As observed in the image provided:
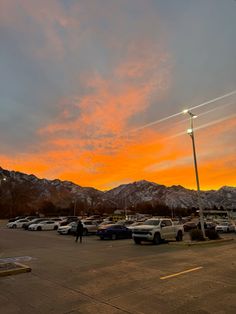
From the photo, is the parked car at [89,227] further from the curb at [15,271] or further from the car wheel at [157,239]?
the curb at [15,271]

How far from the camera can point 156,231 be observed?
21109 millimetres

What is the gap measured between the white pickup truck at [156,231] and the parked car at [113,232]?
4.76m

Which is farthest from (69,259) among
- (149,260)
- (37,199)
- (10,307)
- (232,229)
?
(37,199)

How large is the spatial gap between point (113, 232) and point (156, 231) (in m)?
6.26

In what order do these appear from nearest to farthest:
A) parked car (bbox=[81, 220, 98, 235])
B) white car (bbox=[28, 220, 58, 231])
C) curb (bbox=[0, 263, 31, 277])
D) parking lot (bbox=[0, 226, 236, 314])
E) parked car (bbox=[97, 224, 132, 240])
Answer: parking lot (bbox=[0, 226, 236, 314]) → curb (bbox=[0, 263, 31, 277]) → parked car (bbox=[97, 224, 132, 240]) → parked car (bbox=[81, 220, 98, 235]) → white car (bbox=[28, 220, 58, 231])

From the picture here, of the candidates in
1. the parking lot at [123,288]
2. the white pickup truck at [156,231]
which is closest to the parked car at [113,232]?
the white pickup truck at [156,231]

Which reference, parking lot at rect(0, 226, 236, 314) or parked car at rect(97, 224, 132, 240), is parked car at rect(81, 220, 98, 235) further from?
parking lot at rect(0, 226, 236, 314)

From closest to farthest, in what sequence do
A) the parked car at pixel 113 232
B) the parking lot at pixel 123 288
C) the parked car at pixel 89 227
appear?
the parking lot at pixel 123 288 → the parked car at pixel 113 232 → the parked car at pixel 89 227

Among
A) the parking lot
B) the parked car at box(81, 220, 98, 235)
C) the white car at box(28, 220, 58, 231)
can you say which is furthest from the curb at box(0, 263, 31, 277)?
the white car at box(28, 220, 58, 231)

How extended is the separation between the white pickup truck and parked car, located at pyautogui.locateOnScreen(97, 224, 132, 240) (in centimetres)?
476

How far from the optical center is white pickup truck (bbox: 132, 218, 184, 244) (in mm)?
20812

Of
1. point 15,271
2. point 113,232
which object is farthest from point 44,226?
point 15,271

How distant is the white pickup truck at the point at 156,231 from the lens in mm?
20812

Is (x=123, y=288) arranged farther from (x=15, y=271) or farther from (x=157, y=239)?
(x=157, y=239)
